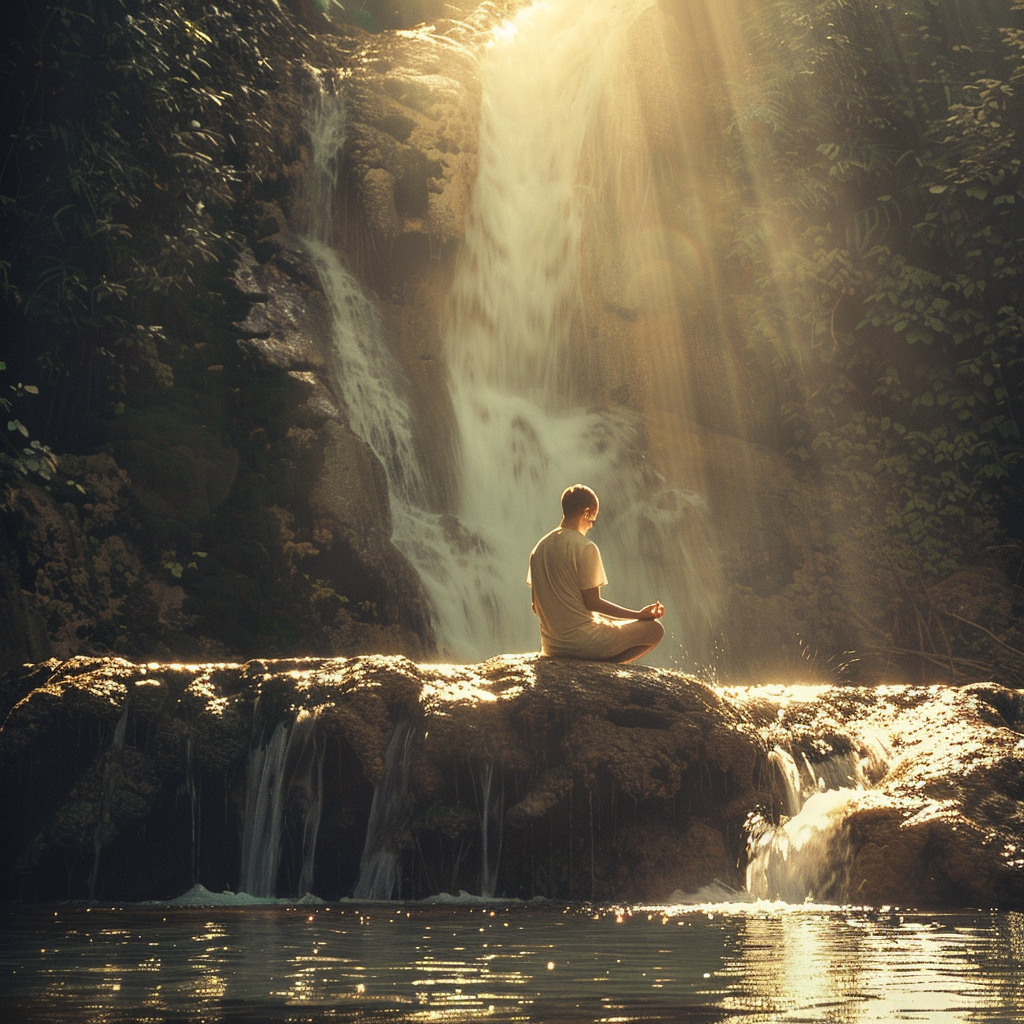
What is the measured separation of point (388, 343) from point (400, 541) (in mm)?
3591

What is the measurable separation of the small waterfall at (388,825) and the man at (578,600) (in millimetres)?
1299

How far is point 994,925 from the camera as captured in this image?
19.6 ft

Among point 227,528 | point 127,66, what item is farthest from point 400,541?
point 127,66

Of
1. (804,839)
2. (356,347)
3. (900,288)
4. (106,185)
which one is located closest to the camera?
(804,839)

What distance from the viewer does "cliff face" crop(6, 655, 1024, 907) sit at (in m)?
7.42

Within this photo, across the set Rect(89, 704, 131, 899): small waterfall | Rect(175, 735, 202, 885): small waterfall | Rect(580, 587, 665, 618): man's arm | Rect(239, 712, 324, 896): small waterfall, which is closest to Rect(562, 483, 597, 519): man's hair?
Rect(580, 587, 665, 618): man's arm

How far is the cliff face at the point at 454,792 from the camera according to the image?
24.3 feet

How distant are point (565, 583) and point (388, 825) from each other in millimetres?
1958

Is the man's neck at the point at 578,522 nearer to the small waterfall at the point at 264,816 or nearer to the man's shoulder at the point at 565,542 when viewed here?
the man's shoulder at the point at 565,542

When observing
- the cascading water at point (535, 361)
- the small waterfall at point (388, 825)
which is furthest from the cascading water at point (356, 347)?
the small waterfall at point (388, 825)

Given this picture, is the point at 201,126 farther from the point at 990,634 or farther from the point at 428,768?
the point at 990,634

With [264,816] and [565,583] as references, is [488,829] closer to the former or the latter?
[264,816]

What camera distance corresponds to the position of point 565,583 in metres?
8.46

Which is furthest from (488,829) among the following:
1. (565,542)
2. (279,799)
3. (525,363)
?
(525,363)
